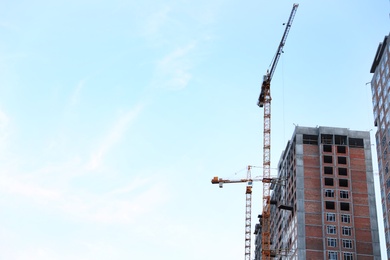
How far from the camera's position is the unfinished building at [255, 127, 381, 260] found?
479ft

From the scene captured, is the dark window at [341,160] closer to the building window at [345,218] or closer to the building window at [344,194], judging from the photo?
the building window at [344,194]

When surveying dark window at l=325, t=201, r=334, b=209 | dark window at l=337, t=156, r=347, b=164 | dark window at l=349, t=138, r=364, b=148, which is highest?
dark window at l=349, t=138, r=364, b=148

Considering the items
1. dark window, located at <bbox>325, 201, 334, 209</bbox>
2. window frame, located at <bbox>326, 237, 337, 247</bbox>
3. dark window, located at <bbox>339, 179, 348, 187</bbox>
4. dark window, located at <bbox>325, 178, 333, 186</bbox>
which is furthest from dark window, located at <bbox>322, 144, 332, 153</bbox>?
window frame, located at <bbox>326, 237, 337, 247</bbox>

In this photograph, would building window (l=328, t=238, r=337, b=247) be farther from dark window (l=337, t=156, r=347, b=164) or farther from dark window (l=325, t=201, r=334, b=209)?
dark window (l=337, t=156, r=347, b=164)

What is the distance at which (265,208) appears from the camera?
182 metres

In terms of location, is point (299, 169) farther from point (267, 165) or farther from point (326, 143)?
point (267, 165)

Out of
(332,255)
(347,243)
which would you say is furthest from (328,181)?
(332,255)

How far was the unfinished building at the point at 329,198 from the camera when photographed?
479 ft

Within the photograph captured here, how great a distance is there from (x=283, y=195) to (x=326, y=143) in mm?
22463

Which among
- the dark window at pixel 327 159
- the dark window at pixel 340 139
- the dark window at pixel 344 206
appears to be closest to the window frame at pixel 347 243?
the dark window at pixel 344 206

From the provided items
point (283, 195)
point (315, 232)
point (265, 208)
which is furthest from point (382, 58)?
point (265, 208)

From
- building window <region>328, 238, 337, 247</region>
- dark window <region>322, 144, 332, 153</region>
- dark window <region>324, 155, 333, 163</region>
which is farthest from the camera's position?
dark window <region>322, 144, 332, 153</region>

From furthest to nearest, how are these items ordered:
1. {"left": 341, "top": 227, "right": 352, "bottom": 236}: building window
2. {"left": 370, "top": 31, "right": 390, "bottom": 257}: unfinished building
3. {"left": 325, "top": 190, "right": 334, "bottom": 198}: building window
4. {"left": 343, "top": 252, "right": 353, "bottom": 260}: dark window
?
{"left": 325, "top": 190, "right": 334, "bottom": 198}: building window < {"left": 341, "top": 227, "right": 352, "bottom": 236}: building window < {"left": 343, "top": 252, "right": 353, "bottom": 260}: dark window < {"left": 370, "top": 31, "right": 390, "bottom": 257}: unfinished building

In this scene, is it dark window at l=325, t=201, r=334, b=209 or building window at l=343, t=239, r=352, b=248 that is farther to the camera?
dark window at l=325, t=201, r=334, b=209
